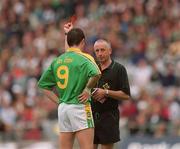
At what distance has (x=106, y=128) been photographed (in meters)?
12.5

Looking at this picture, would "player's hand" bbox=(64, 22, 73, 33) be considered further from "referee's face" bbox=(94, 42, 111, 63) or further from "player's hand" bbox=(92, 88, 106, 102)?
"player's hand" bbox=(92, 88, 106, 102)

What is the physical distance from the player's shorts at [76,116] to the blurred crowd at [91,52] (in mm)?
7135

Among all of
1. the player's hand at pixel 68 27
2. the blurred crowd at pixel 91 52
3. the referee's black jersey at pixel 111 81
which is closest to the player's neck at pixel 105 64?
the referee's black jersey at pixel 111 81

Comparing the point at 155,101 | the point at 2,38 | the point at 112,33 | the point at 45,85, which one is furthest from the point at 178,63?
the point at 45,85

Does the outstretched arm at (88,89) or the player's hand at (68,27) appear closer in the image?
the outstretched arm at (88,89)

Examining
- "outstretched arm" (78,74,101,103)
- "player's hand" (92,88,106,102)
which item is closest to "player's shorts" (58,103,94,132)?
"outstretched arm" (78,74,101,103)

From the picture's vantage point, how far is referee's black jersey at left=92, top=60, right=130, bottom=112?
12.5 meters

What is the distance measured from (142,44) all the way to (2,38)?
5.64m

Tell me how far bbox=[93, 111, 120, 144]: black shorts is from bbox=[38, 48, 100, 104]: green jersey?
3.46 feet

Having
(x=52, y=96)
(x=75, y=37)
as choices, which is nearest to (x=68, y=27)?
(x=75, y=37)

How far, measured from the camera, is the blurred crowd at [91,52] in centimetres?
2011

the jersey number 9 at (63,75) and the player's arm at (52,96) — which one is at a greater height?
the jersey number 9 at (63,75)

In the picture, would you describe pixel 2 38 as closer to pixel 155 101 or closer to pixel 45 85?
pixel 155 101

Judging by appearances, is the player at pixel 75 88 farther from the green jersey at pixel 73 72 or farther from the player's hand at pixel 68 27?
the player's hand at pixel 68 27
